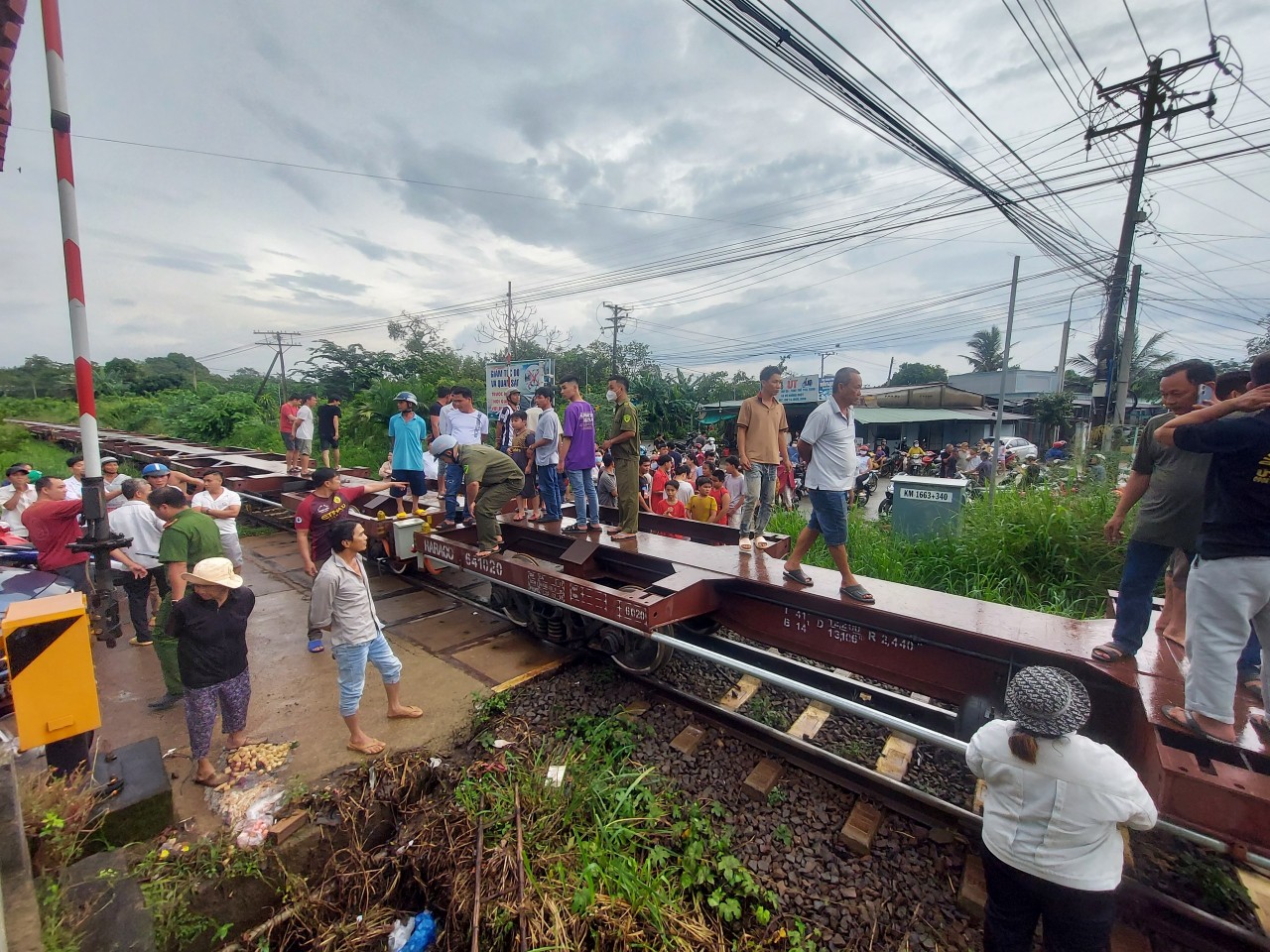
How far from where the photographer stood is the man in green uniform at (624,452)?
526 cm

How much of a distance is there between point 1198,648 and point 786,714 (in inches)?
93.0

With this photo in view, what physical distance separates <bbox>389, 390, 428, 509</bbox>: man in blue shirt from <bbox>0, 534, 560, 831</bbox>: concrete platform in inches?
55.1

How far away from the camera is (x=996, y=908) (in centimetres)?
216

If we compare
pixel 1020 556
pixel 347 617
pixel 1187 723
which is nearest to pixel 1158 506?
pixel 1187 723

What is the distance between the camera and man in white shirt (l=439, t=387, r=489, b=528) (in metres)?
6.53

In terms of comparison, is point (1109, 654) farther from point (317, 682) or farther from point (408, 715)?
point (317, 682)

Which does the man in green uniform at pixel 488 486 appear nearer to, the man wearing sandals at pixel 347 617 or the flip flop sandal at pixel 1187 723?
the man wearing sandals at pixel 347 617

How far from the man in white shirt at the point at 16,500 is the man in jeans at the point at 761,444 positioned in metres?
8.04

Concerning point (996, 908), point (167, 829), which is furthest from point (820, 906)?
point (167, 829)

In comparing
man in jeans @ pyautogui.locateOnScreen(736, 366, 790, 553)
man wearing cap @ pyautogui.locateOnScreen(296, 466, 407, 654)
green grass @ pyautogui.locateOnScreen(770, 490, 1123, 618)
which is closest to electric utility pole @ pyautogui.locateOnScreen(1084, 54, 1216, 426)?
green grass @ pyautogui.locateOnScreen(770, 490, 1123, 618)

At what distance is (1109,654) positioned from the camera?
9.78 ft

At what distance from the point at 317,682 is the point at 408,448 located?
10.6ft

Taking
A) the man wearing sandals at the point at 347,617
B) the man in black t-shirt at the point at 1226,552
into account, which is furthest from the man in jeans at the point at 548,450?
the man in black t-shirt at the point at 1226,552

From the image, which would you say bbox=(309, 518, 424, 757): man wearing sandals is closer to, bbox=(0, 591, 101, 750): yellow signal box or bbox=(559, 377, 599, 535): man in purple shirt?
bbox=(0, 591, 101, 750): yellow signal box
